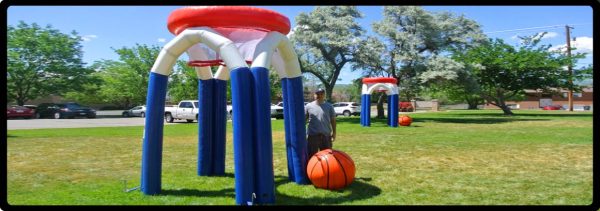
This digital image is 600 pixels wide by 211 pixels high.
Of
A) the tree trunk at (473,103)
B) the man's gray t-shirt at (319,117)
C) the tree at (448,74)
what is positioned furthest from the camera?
the tree trunk at (473,103)

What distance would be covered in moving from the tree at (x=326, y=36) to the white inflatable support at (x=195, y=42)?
21.3 metres

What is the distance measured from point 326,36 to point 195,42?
2196 centimetres

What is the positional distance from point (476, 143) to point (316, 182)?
28.4 ft

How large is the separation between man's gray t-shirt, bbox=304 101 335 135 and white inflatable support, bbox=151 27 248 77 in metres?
2.20

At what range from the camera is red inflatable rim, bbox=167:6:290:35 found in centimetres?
619

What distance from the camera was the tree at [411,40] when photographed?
28.8 meters

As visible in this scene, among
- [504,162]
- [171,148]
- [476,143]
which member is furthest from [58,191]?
[476,143]

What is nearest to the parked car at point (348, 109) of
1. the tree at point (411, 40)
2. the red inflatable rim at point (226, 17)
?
the tree at point (411, 40)

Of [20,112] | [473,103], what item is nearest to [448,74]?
[20,112]

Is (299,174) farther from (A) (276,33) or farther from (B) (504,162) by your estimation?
A: (B) (504,162)

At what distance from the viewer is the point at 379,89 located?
25.0m

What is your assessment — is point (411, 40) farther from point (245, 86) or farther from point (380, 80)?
point (245, 86)

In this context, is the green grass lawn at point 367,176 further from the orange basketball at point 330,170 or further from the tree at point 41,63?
the tree at point 41,63

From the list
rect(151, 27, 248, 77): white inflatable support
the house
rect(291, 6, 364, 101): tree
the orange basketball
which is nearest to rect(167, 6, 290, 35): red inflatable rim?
rect(151, 27, 248, 77): white inflatable support
